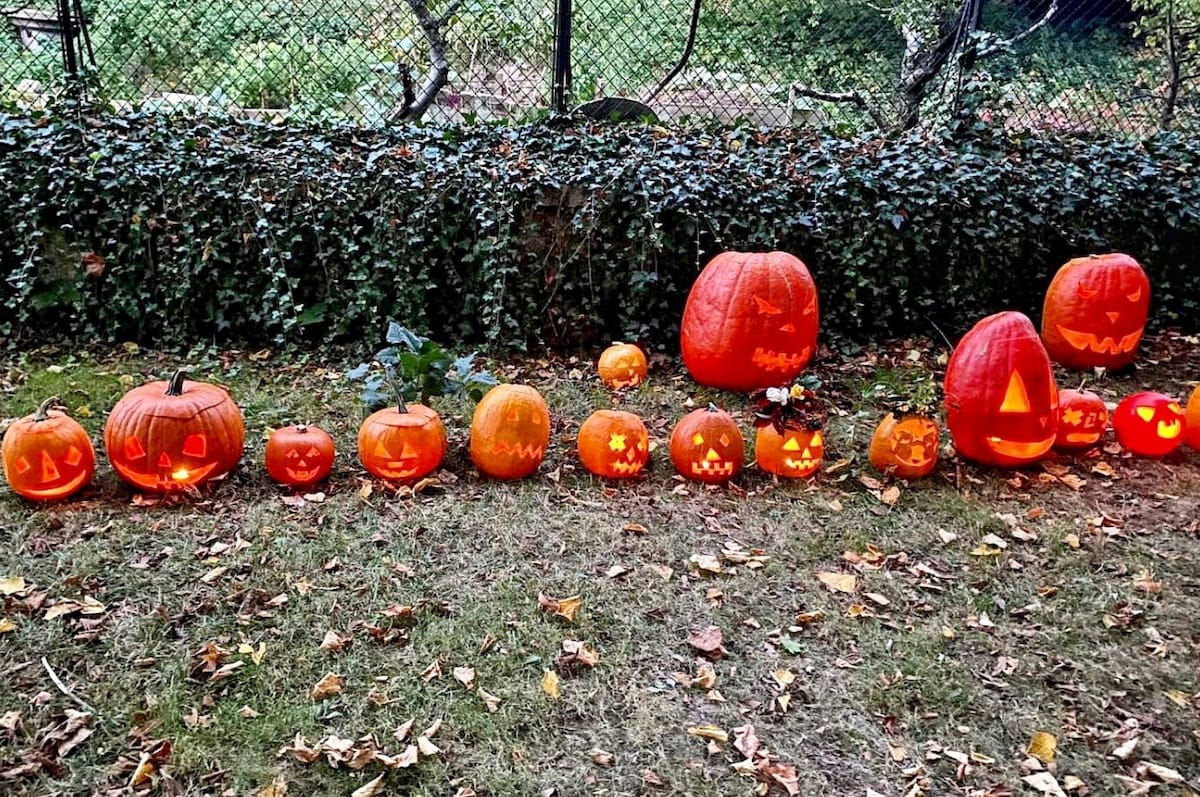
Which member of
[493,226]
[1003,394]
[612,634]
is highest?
[493,226]

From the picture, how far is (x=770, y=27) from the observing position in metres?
7.48

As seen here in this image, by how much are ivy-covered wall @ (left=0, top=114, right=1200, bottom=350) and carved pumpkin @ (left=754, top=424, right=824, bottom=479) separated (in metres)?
1.46

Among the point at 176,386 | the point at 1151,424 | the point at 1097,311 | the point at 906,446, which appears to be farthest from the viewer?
the point at 1097,311

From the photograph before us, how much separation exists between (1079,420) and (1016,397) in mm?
497

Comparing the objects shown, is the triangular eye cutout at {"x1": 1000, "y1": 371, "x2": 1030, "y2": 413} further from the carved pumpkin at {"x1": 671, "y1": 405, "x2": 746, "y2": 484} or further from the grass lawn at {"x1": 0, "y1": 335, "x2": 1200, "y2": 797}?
the carved pumpkin at {"x1": 671, "y1": 405, "x2": 746, "y2": 484}

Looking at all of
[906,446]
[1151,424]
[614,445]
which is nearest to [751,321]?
[906,446]

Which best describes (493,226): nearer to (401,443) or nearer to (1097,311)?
(401,443)

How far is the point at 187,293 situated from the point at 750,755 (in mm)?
3715

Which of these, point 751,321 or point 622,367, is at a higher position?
point 751,321

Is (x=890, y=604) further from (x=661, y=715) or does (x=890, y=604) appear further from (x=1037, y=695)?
(x=661, y=715)

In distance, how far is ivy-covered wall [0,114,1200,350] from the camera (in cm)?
440

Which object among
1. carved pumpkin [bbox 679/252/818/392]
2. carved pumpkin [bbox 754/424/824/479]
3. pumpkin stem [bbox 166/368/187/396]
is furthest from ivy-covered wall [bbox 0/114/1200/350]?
carved pumpkin [bbox 754/424/824/479]

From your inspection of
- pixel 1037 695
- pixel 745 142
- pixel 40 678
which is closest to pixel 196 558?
pixel 40 678

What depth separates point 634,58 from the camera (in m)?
6.85
